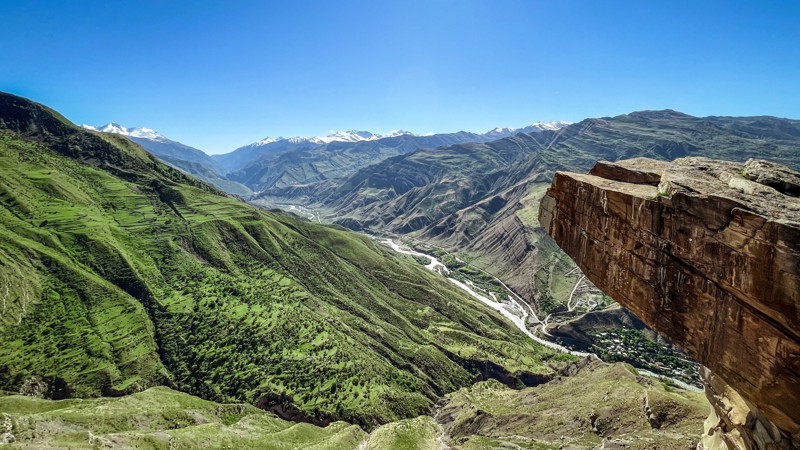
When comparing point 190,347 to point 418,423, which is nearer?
point 418,423

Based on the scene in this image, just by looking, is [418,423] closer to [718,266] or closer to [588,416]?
[588,416]

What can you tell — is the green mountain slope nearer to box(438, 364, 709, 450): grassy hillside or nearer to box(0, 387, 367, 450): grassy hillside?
box(0, 387, 367, 450): grassy hillside

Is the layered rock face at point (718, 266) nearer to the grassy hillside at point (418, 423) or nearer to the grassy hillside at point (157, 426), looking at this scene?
the grassy hillside at point (418, 423)

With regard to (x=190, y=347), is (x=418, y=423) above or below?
below

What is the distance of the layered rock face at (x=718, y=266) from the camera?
57.1 feet

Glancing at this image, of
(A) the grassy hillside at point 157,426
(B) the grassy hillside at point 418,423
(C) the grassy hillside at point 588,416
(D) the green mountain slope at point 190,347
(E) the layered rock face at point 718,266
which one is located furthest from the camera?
(D) the green mountain slope at point 190,347

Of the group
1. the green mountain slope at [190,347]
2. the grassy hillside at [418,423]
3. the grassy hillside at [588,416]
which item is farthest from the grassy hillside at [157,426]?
the grassy hillside at [588,416]

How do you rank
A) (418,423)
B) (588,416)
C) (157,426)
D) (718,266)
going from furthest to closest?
(418,423) < (157,426) < (588,416) < (718,266)

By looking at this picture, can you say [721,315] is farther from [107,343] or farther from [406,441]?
[107,343]

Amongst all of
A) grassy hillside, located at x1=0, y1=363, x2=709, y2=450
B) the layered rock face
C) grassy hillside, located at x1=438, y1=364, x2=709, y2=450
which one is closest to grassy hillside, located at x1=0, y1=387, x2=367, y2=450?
grassy hillside, located at x1=0, y1=363, x2=709, y2=450

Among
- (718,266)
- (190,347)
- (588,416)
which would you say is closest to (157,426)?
(190,347)

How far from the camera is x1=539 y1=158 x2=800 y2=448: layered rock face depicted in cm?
1741

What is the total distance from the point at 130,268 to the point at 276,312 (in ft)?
264

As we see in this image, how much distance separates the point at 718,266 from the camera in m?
19.6
